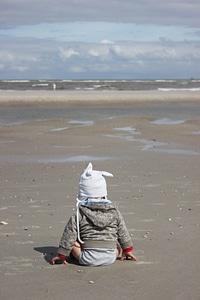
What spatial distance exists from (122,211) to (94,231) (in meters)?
2.23

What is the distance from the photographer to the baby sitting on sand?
20.0 feet

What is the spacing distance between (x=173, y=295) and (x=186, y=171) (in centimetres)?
718

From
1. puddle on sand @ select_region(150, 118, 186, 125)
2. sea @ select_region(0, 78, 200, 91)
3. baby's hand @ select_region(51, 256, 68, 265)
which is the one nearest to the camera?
baby's hand @ select_region(51, 256, 68, 265)

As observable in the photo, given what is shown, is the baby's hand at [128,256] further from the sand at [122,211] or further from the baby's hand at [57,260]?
the baby's hand at [57,260]

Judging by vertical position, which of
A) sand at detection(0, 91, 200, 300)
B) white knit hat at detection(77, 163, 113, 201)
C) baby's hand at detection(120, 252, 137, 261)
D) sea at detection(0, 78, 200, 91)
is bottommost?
sea at detection(0, 78, 200, 91)

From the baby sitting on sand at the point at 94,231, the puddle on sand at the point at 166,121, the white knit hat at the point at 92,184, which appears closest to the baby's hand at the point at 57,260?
the baby sitting on sand at the point at 94,231

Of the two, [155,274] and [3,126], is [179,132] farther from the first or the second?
[155,274]

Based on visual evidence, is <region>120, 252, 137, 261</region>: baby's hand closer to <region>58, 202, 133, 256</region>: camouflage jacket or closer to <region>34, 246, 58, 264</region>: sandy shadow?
<region>58, 202, 133, 256</region>: camouflage jacket

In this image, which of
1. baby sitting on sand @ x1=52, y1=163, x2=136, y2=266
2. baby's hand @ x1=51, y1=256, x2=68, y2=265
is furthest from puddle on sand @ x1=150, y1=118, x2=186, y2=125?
baby's hand @ x1=51, y1=256, x2=68, y2=265

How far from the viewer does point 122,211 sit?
8.42 m

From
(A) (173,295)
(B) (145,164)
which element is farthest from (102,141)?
(A) (173,295)

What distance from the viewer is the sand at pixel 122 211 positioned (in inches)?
213

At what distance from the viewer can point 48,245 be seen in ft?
22.1

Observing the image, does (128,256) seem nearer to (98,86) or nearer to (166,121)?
(166,121)
